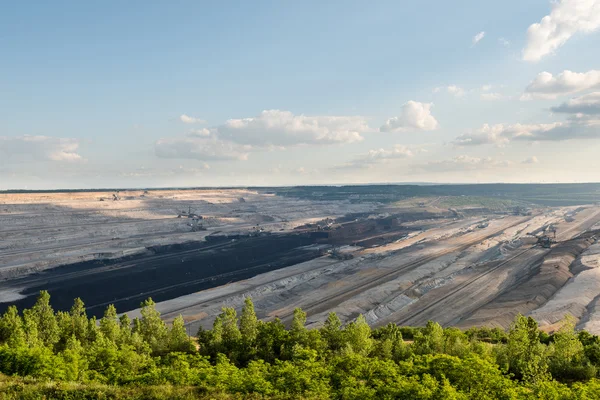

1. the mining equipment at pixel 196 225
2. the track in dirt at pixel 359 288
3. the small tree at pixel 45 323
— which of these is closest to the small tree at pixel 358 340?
the small tree at pixel 45 323

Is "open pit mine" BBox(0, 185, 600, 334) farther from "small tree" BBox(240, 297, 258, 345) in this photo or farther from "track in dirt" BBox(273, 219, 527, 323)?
"small tree" BBox(240, 297, 258, 345)

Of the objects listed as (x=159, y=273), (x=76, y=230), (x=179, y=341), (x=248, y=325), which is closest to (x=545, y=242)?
(x=159, y=273)

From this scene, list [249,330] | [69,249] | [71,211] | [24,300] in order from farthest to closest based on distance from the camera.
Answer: [71,211] < [69,249] < [24,300] < [249,330]

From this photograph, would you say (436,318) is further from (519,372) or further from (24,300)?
(24,300)

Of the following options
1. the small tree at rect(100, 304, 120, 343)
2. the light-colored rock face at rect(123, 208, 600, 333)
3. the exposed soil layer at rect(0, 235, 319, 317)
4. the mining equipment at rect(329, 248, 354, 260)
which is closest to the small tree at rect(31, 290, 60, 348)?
the small tree at rect(100, 304, 120, 343)

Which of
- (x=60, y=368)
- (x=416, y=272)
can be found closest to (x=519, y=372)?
(x=60, y=368)

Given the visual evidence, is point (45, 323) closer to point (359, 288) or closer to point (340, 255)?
point (359, 288)

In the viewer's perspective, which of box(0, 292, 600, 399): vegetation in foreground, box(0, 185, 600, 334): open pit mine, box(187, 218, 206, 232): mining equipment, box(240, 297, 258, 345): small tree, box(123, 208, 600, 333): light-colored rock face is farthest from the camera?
box(187, 218, 206, 232): mining equipment
